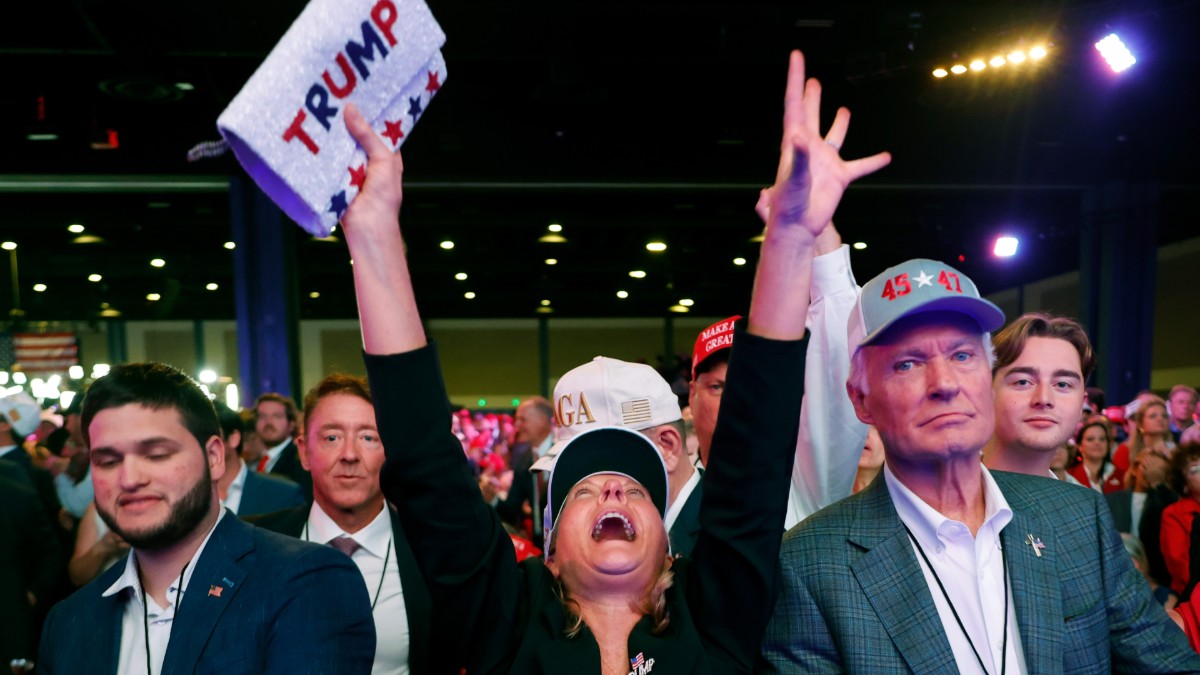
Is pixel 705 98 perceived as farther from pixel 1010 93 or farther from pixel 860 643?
pixel 860 643

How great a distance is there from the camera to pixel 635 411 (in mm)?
2375

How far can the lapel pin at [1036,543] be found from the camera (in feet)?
4.98

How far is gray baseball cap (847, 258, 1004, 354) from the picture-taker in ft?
4.92

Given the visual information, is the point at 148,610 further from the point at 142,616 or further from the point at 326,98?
the point at 326,98

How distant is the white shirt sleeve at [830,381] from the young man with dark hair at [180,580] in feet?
2.93

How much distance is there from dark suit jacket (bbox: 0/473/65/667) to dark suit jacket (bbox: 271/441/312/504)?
1.43 meters

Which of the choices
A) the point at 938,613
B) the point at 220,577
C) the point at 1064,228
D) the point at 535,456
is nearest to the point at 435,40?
the point at 220,577

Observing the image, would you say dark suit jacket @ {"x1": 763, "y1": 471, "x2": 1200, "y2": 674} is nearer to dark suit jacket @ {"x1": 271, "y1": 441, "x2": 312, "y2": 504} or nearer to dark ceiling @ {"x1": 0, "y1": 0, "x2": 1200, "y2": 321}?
dark suit jacket @ {"x1": 271, "y1": 441, "x2": 312, "y2": 504}

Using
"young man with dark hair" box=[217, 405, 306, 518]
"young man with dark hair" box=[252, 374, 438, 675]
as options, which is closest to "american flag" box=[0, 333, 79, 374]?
"young man with dark hair" box=[217, 405, 306, 518]

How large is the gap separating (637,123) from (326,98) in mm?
8116

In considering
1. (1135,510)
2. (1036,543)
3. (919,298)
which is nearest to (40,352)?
(1135,510)

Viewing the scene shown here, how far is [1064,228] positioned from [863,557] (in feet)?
35.2

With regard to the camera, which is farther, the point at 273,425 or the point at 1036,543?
the point at 273,425

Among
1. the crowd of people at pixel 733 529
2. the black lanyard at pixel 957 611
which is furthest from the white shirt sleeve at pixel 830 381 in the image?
the black lanyard at pixel 957 611
